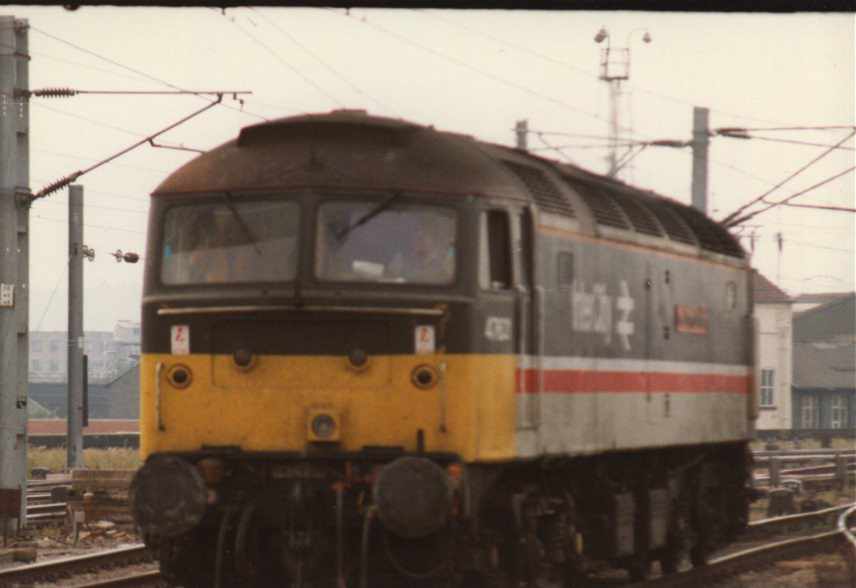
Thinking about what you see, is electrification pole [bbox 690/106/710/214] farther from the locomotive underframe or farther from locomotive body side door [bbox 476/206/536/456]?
locomotive body side door [bbox 476/206/536/456]

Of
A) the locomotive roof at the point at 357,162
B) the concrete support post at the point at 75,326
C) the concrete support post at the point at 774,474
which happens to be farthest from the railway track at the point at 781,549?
the concrete support post at the point at 75,326

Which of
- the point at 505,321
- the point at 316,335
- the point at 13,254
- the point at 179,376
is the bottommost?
the point at 179,376

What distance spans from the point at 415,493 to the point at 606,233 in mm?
3985

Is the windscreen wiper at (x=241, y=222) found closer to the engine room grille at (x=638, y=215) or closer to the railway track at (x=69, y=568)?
the railway track at (x=69, y=568)

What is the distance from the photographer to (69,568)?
17219 millimetres

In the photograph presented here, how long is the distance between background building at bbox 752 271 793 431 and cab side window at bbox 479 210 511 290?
61.8 meters

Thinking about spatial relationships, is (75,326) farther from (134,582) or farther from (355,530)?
(355,530)

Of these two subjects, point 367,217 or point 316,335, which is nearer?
point 316,335

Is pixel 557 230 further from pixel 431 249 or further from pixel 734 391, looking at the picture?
pixel 734 391

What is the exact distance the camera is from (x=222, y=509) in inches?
507

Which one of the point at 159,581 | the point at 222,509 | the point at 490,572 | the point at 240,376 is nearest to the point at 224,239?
the point at 240,376

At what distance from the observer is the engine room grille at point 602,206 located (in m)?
15.4

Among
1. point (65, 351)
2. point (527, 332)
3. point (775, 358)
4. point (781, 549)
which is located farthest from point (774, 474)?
point (65, 351)

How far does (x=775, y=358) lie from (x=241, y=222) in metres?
63.1
